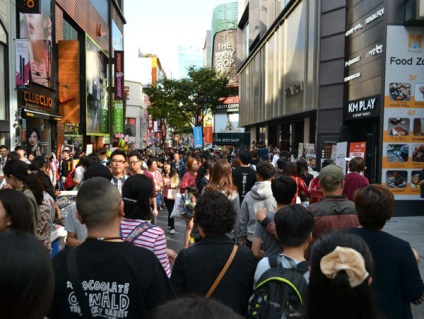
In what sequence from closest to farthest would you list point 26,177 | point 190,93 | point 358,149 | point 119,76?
1. point 26,177
2. point 358,149
3. point 190,93
4. point 119,76

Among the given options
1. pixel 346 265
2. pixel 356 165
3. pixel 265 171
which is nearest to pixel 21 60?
pixel 356 165

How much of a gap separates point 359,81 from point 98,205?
1431 centimetres

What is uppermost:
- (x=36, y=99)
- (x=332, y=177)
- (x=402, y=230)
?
(x=36, y=99)

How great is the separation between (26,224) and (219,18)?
9853 cm

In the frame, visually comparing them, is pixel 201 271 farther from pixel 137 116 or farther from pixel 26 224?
pixel 137 116

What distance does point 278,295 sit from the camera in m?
2.57

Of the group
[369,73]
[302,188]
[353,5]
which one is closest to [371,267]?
[302,188]

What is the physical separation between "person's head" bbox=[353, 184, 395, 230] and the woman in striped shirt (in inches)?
58.3

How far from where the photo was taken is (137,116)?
70.6 metres

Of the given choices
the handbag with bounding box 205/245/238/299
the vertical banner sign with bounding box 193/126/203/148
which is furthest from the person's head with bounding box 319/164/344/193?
the vertical banner sign with bounding box 193/126/203/148

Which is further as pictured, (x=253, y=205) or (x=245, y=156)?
(x=245, y=156)

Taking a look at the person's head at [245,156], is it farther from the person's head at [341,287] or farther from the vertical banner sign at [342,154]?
the vertical banner sign at [342,154]

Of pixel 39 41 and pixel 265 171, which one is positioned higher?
pixel 39 41

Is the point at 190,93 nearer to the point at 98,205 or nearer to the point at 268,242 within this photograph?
the point at 268,242
